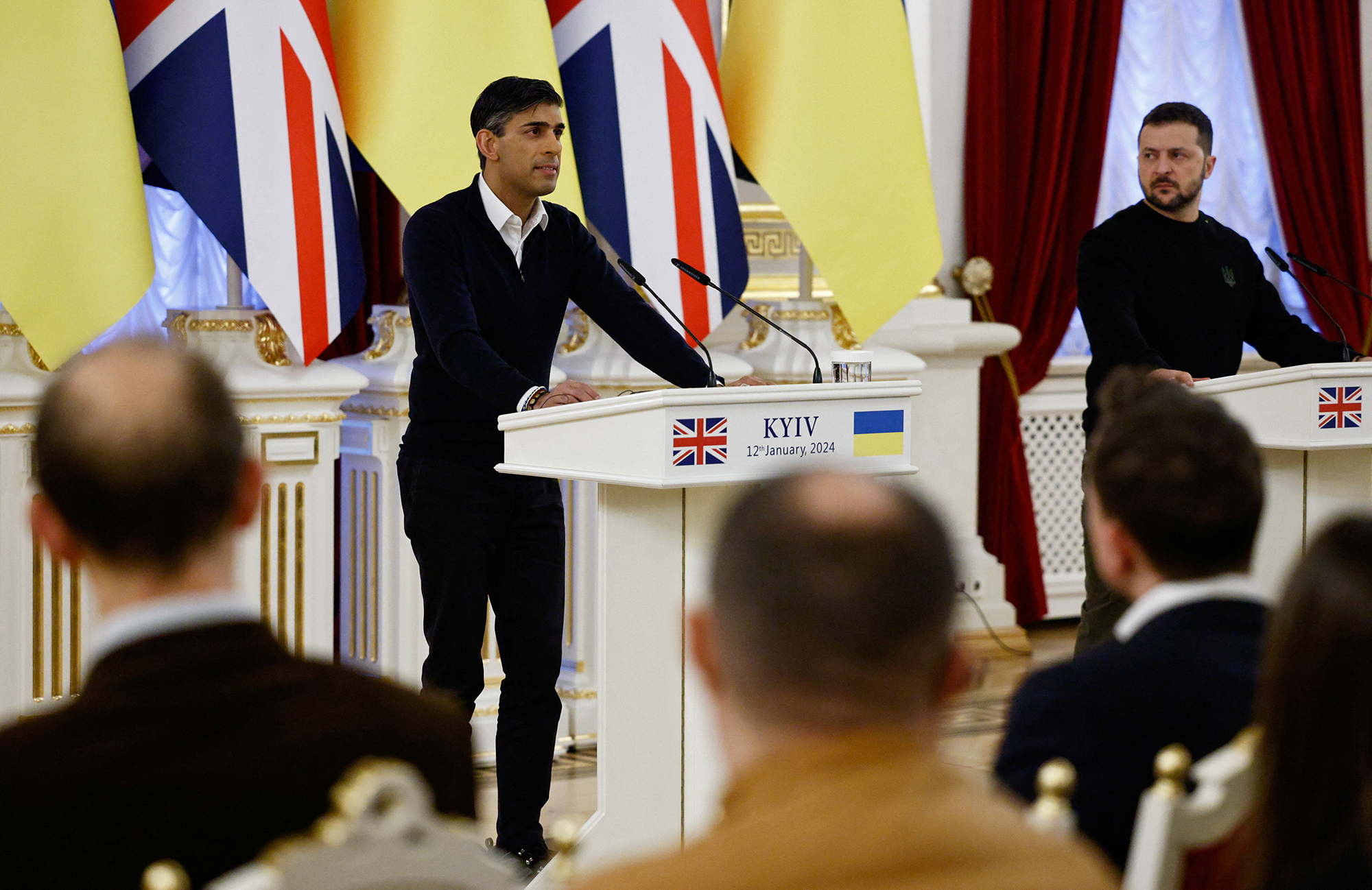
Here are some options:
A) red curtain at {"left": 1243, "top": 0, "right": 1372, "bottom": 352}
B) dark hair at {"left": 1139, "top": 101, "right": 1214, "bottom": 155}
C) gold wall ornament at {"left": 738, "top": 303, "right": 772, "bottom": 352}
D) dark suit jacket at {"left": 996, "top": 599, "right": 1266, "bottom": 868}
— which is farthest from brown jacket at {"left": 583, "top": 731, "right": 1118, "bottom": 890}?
red curtain at {"left": 1243, "top": 0, "right": 1372, "bottom": 352}

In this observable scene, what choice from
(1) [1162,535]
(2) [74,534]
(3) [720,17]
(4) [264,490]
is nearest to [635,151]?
(3) [720,17]

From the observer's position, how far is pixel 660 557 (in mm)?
2834

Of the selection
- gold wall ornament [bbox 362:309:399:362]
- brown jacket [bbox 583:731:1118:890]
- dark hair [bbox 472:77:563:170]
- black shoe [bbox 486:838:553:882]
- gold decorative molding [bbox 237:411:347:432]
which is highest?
dark hair [bbox 472:77:563:170]

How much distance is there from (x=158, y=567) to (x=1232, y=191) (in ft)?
19.8

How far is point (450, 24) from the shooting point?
4039 mm

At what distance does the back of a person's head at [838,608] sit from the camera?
2.97 ft

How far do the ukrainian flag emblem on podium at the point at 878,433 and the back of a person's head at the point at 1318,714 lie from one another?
1.75 meters

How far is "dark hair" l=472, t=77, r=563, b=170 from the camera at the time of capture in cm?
297

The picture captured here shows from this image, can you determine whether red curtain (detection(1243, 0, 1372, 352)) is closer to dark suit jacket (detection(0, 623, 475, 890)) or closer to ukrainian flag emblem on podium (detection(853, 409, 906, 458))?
ukrainian flag emblem on podium (detection(853, 409, 906, 458))

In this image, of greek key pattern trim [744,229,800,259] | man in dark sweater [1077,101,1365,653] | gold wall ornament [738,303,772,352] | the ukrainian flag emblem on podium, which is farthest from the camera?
greek key pattern trim [744,229,800,259]

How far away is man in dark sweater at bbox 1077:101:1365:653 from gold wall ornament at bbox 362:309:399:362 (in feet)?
5.83

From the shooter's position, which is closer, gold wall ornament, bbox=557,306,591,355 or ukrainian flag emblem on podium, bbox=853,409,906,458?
ukrainian flag emblem on podium, bbox=853,409,906,458

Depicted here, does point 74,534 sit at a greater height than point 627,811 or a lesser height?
greater

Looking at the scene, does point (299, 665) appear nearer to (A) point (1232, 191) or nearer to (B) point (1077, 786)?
(B) point (1077, 786)
